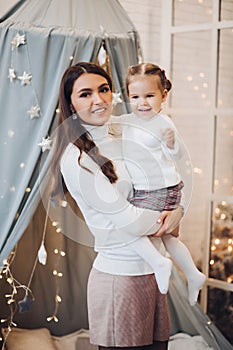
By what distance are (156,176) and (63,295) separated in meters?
0.93

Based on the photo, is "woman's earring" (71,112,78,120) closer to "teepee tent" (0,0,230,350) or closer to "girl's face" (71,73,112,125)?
"girl's face" (71,73,112,125)

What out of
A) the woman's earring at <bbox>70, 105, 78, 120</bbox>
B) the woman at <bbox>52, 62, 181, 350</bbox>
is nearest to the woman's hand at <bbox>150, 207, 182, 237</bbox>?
the woman at <bbox>52, 62, 181, 350</bbox>

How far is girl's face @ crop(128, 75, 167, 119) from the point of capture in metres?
2.04

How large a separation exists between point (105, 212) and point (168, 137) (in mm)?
333

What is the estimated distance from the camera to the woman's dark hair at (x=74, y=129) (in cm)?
201

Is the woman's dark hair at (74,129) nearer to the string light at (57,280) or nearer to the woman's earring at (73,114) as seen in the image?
the woman's earring at (73,114)

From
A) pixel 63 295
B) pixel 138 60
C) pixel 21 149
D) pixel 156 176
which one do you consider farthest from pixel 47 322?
pixel 138 60

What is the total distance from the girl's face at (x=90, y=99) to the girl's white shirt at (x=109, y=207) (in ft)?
0.10

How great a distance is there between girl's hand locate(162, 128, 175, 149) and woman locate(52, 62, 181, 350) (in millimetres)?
154

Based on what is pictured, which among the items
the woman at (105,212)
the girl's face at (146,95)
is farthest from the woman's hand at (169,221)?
the girl's face at (146,95)

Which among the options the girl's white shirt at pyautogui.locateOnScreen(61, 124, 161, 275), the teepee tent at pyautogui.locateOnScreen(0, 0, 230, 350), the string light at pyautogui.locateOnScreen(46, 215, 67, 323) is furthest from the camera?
the string light at pyautogui.locateOnScreen(46, 215, 67, 323)

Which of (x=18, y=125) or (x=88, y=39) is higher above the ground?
(x=88, y=39)

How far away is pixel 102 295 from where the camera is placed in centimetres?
208

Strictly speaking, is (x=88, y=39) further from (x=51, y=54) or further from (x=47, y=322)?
(x=47, y=322)
